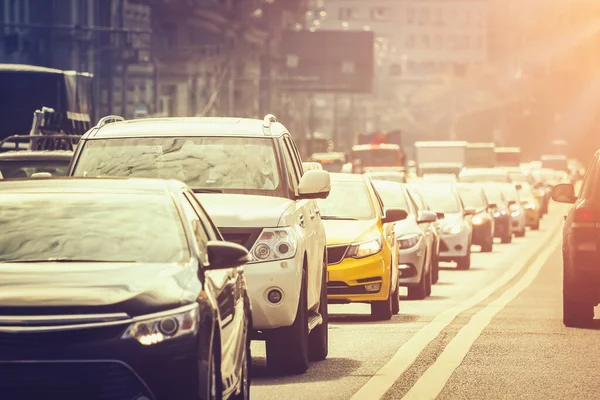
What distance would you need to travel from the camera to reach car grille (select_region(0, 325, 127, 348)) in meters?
7.34

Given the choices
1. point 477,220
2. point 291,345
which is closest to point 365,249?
point 291,345

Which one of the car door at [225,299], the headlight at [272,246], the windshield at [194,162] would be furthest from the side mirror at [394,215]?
the car door at [225,299]

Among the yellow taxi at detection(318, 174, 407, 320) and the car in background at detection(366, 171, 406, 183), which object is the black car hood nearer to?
the yellow taxi at detection(318, 174, 407, 320)

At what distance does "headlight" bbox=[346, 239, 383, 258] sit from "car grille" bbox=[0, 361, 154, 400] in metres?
10.6

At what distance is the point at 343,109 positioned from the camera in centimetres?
19425

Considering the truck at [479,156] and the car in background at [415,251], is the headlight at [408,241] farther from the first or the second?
the truck at [479,156]

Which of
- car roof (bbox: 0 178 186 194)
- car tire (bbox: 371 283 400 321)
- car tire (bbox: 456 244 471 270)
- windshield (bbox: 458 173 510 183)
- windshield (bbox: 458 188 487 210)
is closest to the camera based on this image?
car roof (bbox: 0 178 186 194)

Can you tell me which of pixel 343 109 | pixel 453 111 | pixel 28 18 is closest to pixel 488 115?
pixel 453 111

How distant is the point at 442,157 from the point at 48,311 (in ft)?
255

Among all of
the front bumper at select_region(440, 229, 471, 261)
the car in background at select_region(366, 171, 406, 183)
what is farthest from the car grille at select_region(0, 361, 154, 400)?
the car in background at select_region(366, 171, 406, 183)

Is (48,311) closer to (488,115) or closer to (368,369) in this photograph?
(368,369)

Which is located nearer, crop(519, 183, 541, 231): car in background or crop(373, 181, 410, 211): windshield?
crop(373, 181, 410, 211): windshield

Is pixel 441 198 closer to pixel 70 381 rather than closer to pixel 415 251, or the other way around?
pixel 415 251

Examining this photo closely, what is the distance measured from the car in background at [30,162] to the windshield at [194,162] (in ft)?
22.5
